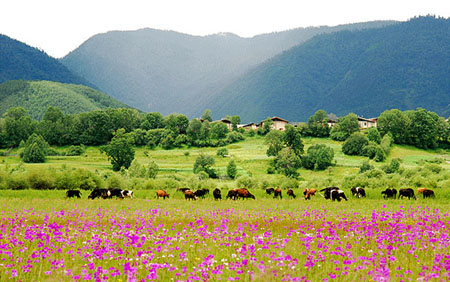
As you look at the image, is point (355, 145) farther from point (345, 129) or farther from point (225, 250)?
point (225, 250)

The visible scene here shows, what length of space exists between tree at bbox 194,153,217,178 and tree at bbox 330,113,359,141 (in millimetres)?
70117

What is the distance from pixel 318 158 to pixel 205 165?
35.2 m

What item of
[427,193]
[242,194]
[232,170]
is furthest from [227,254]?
[232,170]

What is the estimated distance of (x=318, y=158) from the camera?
124750 millimetres

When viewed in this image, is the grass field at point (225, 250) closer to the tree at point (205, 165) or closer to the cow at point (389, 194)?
the cow at point (389, 194)

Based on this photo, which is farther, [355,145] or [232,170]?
[355,145]

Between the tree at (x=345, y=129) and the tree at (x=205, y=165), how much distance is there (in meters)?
70.1

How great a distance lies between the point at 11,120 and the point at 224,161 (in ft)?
337

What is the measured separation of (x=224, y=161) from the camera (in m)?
132

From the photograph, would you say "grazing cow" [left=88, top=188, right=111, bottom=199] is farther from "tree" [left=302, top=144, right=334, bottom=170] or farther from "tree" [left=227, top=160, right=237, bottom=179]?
"tree" [left=302, top=144, right=334, bottom=170]

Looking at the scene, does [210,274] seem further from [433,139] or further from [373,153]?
[433,139]

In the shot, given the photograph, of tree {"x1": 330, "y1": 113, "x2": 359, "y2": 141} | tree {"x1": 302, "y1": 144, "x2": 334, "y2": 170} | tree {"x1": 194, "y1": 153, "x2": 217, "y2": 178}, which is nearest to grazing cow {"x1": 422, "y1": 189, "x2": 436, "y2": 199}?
tree {"x1": 194, "y1": 153, "x2": 217, "y2": 178}

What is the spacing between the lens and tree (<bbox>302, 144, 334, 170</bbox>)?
12358 centimetres

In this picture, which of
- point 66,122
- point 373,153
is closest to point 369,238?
point 373,153
